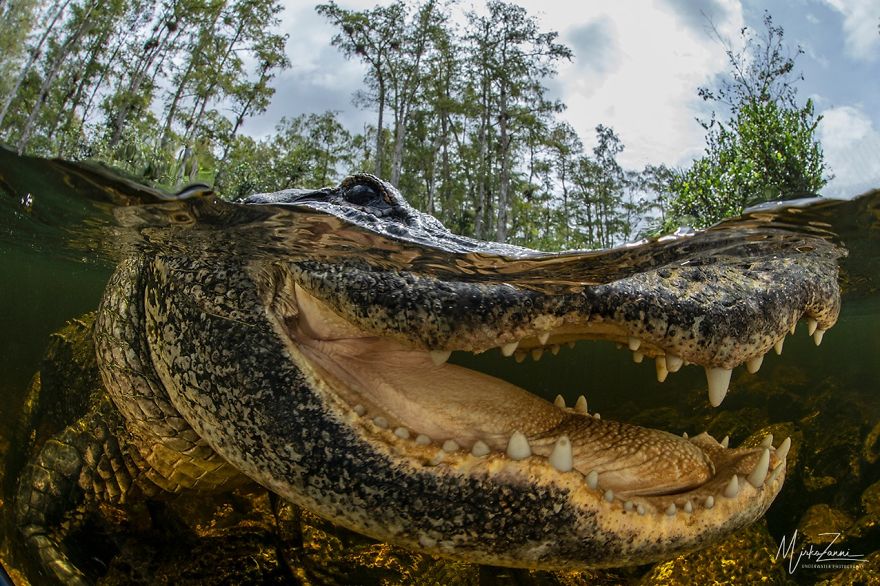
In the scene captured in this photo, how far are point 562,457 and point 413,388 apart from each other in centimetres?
→ 73

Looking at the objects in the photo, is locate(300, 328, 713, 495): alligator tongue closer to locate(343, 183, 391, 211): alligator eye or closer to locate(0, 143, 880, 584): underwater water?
locate(0, 143, 880, 584): underwater water

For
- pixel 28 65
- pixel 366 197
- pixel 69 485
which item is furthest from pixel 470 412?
pixel 28 65

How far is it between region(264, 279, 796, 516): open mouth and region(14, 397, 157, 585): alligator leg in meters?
1.27

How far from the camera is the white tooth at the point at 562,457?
5.69 feet

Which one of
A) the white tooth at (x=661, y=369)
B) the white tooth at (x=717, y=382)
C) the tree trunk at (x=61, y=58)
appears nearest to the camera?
the white tooth at (x=717, y=382)

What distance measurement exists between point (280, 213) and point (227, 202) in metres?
0.30

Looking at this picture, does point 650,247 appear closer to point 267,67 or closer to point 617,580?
point 617,580

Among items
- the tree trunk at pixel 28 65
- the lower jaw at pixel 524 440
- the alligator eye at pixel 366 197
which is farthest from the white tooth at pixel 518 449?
the tree trunk at pixel 28 65

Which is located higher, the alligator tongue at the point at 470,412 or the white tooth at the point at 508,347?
the white tooth at the point at 508,347

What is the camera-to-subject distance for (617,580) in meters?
3.64

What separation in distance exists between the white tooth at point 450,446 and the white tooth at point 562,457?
0.32 m
